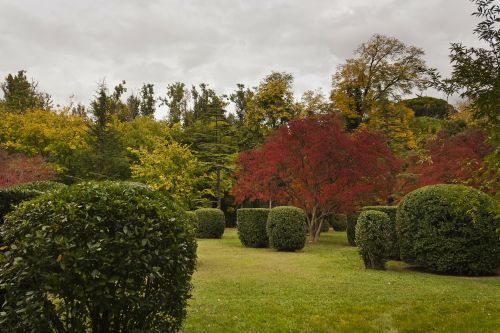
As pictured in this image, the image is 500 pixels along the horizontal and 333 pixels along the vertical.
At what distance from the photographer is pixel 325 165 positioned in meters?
16.8

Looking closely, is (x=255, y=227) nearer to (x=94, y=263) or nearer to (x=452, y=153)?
(x=452, y=153)

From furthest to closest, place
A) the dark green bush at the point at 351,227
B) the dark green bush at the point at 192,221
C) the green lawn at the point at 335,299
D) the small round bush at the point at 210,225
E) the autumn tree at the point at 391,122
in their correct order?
the autumn tree at the point at 391,122
the small round bush at the point at 210,225
the dark green bush at the point at 351,227
the green lawn at the point at 335,299
the dark green bush at the point at 192,221

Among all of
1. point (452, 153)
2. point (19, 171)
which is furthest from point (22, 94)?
point (452, 153)

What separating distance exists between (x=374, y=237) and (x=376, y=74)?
18.5m

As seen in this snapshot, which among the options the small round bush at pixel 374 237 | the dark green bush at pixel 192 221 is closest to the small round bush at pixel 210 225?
the dark green bush at pixel 192 221

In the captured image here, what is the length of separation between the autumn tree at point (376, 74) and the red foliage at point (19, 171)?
18566 mm

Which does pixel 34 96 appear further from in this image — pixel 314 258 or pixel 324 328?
pixel 324 328

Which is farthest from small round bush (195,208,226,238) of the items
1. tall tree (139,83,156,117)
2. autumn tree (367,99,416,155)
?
tall tree (139,83,156,117)

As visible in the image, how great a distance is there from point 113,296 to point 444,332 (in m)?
4.30

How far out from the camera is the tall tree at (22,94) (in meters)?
39.0

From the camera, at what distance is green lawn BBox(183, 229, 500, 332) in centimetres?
579

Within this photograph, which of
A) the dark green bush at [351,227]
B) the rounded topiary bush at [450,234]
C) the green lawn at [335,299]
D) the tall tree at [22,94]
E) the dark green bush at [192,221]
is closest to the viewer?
the dark green bush at [192,221]

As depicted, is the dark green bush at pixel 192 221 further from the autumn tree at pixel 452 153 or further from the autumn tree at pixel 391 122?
the autumn tree at pixel 391 122

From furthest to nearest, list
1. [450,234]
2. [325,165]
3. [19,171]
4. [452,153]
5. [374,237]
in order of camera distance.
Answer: [19,171] → [325,165] → [452,153] → [374,237] → [450,234]
